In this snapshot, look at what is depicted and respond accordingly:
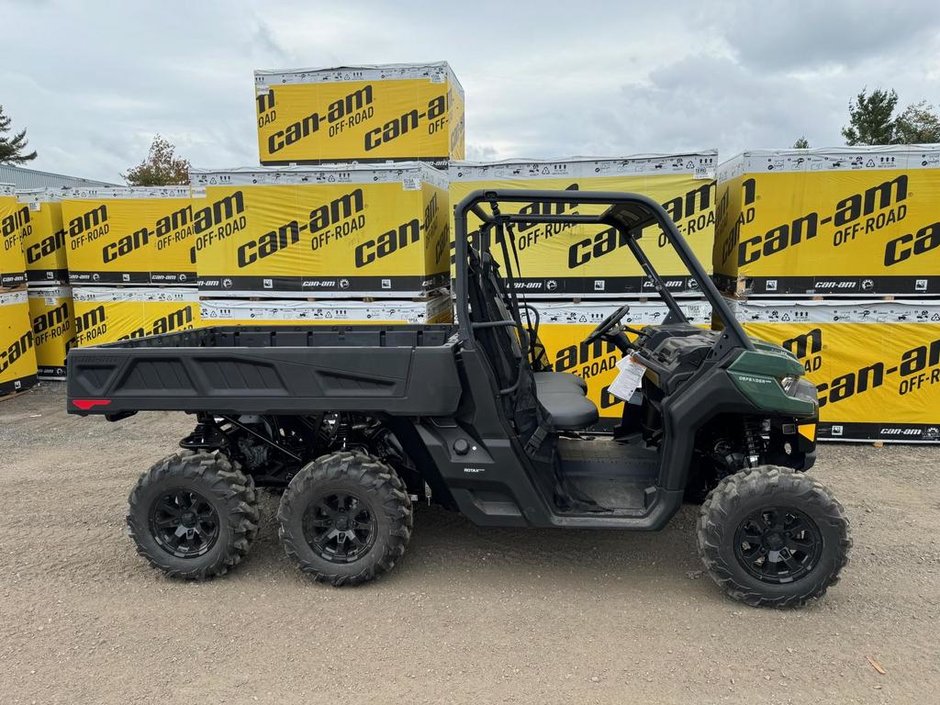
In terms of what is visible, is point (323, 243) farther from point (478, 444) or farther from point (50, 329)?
point (50, 329)

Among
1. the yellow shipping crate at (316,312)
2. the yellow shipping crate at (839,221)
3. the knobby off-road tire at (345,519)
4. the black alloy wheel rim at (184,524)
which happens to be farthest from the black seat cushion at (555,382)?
the yellow shipping crate at (839,221)

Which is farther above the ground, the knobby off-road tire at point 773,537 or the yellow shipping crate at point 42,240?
the yellow shipping crate at point 42,240

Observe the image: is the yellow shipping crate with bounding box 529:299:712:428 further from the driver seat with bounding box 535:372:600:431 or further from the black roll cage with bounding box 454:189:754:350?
the black roll cage with bounding box 454:189:754:350

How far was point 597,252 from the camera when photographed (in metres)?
6.38

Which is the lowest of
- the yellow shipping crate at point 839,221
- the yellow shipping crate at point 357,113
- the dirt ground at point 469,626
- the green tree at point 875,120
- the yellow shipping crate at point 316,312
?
the dirt ground at point 469,626

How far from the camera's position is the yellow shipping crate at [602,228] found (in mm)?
6082

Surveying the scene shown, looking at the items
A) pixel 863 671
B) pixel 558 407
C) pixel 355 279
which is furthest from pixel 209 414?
pixel 863 671

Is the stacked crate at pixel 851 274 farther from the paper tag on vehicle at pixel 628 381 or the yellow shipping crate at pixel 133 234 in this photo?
the yellow shipping crate at pixel 133 234

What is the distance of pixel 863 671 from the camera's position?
113 inches

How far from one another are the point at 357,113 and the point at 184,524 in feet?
18.7

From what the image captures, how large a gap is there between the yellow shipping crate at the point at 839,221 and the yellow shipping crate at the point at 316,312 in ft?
10.7

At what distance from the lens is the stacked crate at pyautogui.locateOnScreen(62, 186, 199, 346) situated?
927 cm

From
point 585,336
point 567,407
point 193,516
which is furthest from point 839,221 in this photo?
point 193,516

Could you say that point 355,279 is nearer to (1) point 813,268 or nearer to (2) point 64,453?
(2) point 64,453
